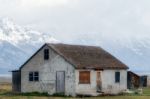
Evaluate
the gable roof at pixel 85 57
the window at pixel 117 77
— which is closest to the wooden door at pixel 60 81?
the gable roof at pixel 85 57

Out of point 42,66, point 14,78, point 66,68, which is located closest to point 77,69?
point 66,68

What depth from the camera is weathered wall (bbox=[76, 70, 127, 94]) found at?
6800 cm

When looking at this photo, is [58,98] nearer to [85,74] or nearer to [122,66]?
[85,74]

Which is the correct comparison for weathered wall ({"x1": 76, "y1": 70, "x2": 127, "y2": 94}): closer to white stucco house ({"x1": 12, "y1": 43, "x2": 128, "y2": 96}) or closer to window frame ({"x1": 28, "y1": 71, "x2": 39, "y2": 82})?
white stucco house ({"x1": 12, "y1": 43, "x2": 128, "y2": 96})

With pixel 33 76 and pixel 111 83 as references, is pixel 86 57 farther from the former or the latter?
pixel 33 76

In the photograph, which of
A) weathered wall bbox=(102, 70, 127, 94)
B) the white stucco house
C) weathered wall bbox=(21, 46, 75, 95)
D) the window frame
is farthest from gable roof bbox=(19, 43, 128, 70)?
the window frame

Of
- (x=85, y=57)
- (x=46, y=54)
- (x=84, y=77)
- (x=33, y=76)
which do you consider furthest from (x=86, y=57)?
(x=33, y=76)

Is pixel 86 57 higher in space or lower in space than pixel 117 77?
higher

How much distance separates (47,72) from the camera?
233 ft

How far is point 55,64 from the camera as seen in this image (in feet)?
229

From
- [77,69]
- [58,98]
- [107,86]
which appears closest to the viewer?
[58,98]

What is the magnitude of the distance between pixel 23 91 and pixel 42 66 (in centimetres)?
435

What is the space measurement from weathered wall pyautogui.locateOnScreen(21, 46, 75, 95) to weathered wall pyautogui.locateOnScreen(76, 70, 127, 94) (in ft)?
3.38

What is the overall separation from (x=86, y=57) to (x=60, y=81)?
4.92 meters
